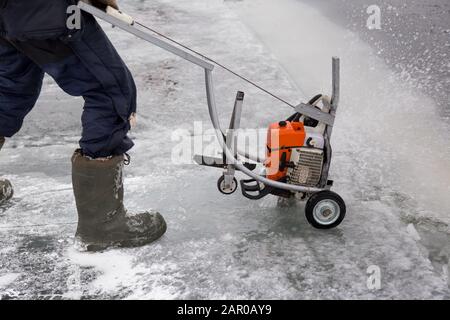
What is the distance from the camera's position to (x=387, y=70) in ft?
18.4

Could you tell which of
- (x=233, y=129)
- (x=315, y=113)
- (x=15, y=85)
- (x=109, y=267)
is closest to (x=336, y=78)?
(x=315, y=113)

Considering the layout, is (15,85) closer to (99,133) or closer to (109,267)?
(99,133)

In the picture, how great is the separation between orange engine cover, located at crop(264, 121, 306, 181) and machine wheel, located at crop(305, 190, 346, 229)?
0.22m

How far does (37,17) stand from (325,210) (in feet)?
4.95

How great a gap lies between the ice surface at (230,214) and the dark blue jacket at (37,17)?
1.01 meters

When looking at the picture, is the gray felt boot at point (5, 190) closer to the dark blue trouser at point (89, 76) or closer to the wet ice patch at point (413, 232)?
the dark blue trouser at point (89, 76)

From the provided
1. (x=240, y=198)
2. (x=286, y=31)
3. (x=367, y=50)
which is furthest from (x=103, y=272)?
(x=286, y=31)

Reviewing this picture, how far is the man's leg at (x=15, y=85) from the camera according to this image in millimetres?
2367

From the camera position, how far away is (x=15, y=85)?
8.05 ft

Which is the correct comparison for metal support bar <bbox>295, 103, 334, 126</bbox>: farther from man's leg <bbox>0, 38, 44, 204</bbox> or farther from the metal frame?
man's leg <bbox>0, 38, 44, 204</bbox>

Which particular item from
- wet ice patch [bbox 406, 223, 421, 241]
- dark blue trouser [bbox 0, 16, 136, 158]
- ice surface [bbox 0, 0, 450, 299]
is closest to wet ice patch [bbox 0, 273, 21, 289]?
ice surface [bbox 0, 0, 450, 299]

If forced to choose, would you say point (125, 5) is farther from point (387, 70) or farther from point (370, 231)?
point (370, 231)
